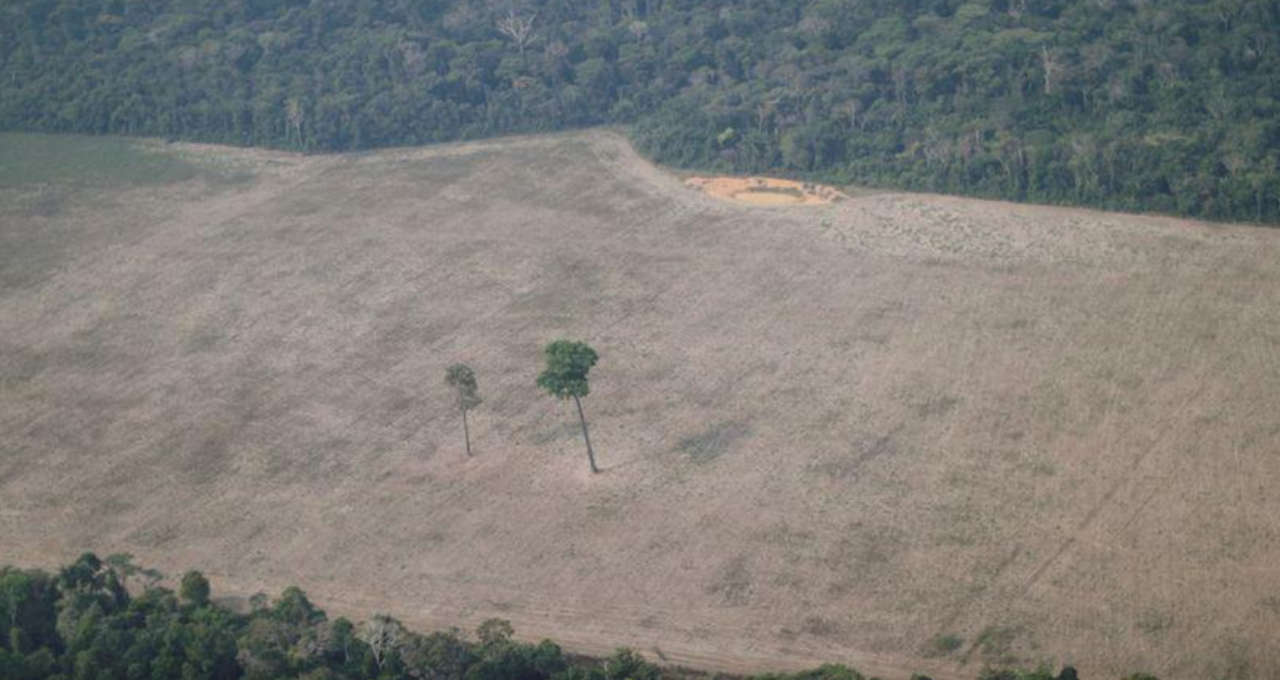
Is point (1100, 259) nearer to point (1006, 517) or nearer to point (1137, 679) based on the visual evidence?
point (1006, 517)

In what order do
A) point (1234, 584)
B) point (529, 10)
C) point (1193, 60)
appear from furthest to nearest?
1. point (529, 10)
2. point (1193, 60)
3. point (1234, 584)

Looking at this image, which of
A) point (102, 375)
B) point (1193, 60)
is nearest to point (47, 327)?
point (102, 375)

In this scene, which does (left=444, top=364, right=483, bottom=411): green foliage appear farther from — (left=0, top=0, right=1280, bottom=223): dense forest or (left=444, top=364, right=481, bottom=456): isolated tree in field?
(left=0, top=0, right=1280, bottom=223): dense forest

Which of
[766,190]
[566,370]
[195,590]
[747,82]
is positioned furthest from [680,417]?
[747,82]

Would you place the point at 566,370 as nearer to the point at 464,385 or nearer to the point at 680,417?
the point at 464,385

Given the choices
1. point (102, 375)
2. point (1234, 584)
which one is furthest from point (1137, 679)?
point (102, 375)

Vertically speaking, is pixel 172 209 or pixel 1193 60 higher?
pixel 1193 60

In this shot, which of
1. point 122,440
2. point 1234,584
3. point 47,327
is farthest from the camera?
point 47,327

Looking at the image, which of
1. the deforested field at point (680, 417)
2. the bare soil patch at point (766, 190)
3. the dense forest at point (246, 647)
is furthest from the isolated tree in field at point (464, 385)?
the bare soil patch at point (766, 190)

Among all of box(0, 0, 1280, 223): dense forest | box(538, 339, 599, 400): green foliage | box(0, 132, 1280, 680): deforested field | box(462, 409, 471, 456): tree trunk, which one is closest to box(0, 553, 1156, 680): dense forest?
box(0, 132, 1280, 680): deforested field

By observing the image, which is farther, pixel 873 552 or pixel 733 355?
pixel 733 355
